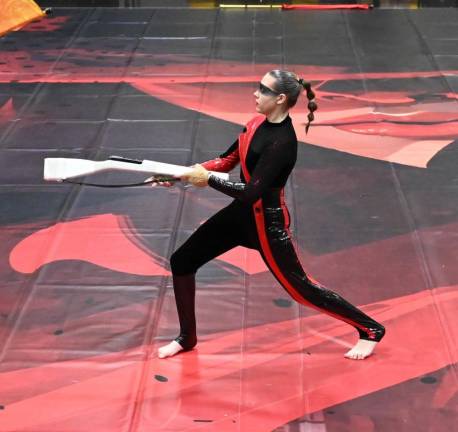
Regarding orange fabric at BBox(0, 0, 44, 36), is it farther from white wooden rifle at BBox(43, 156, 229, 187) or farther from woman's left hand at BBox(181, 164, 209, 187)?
woman's left hand at BBox(181, 164, 209, 187)

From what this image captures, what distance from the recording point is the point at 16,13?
9.20 metres

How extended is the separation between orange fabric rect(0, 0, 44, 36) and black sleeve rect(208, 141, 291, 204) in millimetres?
6117

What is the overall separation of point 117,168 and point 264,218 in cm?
62

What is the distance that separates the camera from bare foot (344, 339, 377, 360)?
12.9 ft

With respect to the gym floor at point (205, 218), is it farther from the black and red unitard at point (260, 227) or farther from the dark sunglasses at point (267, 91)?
the dark sunglasses at point (267, 91)

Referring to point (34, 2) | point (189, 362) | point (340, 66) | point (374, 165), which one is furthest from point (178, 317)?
point (34, 2)

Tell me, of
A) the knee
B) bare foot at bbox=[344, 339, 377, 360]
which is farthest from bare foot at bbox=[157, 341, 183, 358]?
bare foot at bbox=[344, 339, 377, 360]

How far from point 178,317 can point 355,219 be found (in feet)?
5.13

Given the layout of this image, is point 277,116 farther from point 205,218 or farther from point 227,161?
point 205,218

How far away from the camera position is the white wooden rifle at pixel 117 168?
350 cm

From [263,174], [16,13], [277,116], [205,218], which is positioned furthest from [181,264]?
[16,13]

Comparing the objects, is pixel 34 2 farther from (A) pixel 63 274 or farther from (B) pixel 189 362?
(B) pixel 189 362

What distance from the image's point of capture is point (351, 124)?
6703 mm

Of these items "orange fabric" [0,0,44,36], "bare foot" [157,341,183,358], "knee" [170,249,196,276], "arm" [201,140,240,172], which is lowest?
"orange fabric" [0,0,44,36]
